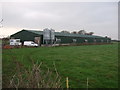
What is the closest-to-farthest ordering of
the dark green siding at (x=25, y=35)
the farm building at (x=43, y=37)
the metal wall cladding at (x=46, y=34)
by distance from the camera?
the metal wall cladding at (x=46, y=34) < the farm building at (x=43, y=37) < the dark green siding at (x=25, y=35)

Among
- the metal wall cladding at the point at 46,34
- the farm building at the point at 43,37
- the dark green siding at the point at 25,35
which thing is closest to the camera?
the metal wall cladding at the point at 46,34

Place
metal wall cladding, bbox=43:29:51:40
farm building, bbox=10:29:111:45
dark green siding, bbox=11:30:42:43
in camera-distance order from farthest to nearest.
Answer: dark green siding, bbox=11:30:42:43
farm building, bbox=10:29:111:45
metal wall cladding, bbox=43:29:51:40

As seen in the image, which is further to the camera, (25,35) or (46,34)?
(25,35)

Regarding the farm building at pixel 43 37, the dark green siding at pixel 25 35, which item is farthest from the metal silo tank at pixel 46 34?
the dark green siding at pixel 25 35

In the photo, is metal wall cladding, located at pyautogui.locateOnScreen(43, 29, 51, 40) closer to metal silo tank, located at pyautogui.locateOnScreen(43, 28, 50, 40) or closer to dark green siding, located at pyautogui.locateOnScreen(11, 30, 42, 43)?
metal silo tank, located at pyautogui.locateOnScreen(43, 28, 50, 40)

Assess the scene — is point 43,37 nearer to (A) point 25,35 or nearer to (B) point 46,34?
(B) point 46,34

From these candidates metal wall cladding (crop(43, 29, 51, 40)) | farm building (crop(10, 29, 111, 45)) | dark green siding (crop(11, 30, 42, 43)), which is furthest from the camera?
dark green siding (crop(11, 30, 42, 43))

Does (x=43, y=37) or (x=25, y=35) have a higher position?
(x=25, y=35)

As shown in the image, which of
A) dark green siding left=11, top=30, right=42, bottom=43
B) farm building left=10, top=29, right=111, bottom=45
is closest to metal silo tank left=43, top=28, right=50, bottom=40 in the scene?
farm building left=10, top=29, right=111, bottom=45

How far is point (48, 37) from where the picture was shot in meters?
41.0

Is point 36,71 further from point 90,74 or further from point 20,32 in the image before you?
point 20,32

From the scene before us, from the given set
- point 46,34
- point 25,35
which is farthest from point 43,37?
point 25,35

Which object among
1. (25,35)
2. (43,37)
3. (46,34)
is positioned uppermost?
(46,34)

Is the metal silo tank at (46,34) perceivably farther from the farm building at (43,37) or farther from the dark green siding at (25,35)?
the dark green siding at (25,35)
